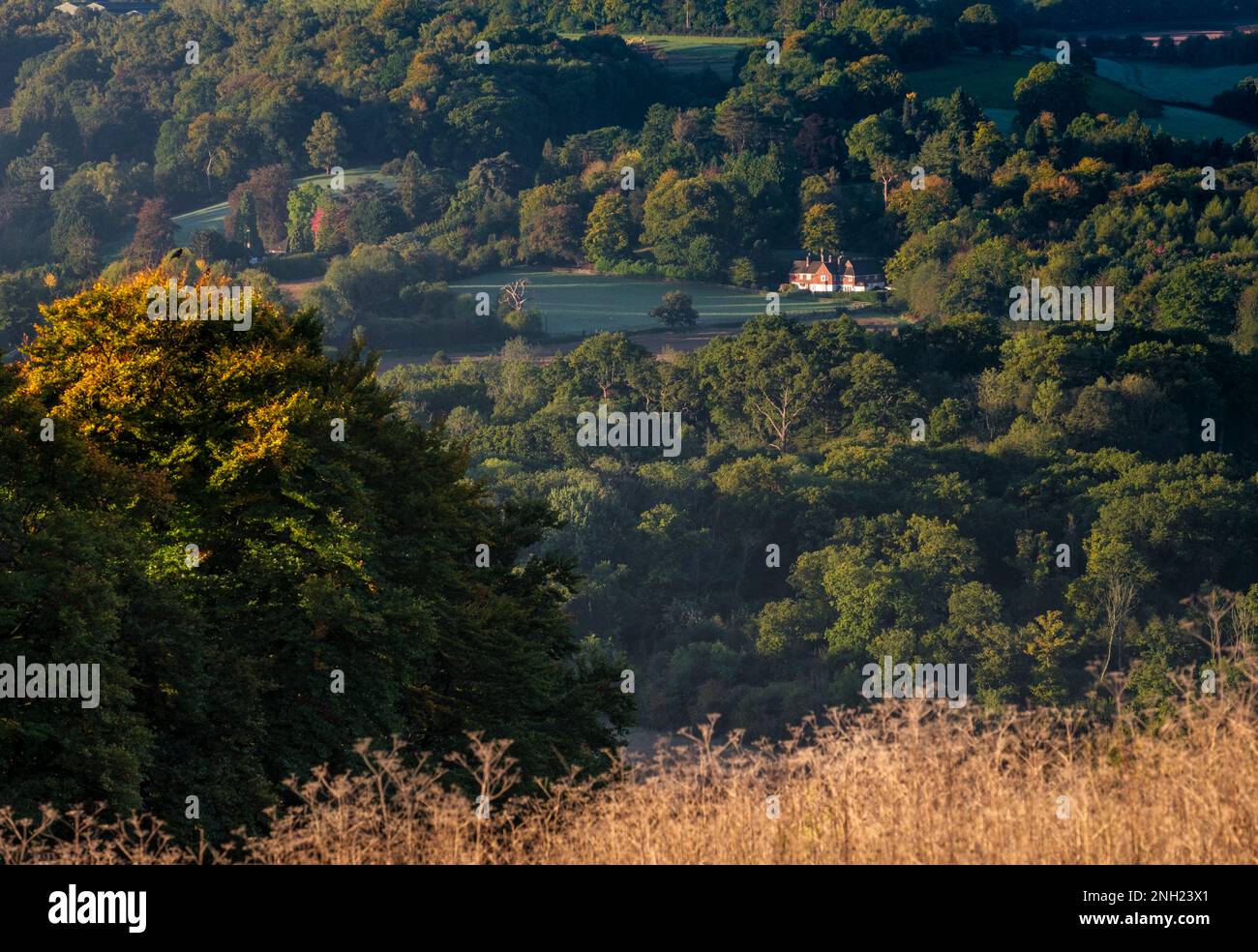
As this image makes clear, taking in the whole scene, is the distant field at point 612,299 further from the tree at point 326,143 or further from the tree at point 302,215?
the tree at point 326,143

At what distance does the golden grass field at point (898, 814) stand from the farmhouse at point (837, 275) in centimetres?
12503

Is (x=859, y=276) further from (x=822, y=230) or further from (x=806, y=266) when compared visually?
(x=822, y=230)

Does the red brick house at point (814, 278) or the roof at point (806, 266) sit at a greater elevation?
the roof at point (806, 266)

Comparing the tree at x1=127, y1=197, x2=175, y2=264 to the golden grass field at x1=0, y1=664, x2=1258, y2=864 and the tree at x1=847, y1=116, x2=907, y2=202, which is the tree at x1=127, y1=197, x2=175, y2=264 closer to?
the tree at x1=847, y1=116, x2=907, y2=202

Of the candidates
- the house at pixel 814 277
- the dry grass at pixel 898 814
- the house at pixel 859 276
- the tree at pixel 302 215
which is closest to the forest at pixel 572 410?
the tree at pixel 302 215

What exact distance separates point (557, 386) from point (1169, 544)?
31.3 metres

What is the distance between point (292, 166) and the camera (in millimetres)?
173375

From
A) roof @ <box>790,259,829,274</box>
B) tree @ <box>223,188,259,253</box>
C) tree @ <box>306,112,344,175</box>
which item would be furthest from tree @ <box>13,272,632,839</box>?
tree @ <box>306,112,344,175</box>

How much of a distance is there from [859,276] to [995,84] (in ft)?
182

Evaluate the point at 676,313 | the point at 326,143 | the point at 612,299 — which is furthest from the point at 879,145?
the point at 676,313

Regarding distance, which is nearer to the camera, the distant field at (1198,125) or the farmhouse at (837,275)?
the farmhouse at (837,275)

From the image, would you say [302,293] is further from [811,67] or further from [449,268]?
[811,67]

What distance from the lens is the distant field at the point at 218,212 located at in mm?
160500

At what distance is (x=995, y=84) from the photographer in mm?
187625
